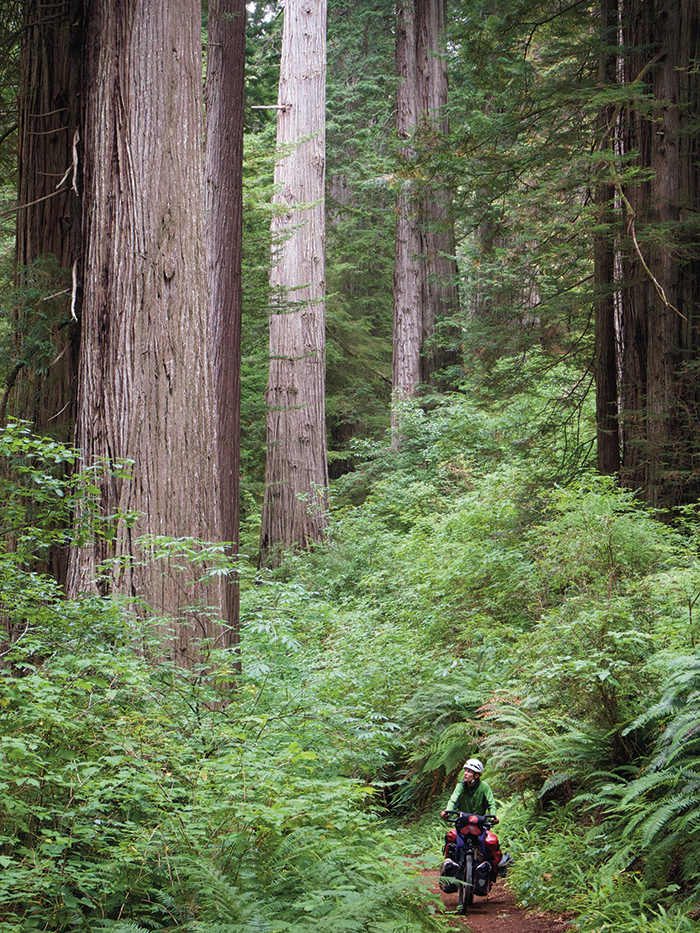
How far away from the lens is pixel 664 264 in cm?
964

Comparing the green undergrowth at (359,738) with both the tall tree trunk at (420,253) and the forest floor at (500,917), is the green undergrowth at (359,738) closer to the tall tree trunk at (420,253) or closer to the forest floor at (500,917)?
the forest floor at (500,917)

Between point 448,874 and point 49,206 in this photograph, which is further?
point 49,206

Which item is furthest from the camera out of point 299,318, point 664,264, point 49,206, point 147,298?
point 299,318

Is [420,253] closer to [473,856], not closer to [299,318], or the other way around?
[299,318]

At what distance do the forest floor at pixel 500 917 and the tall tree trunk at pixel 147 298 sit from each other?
263 cm

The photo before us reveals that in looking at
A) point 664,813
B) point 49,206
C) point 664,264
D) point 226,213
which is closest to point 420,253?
point 226,213

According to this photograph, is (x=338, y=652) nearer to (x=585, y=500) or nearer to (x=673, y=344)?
(x=585, y=500)

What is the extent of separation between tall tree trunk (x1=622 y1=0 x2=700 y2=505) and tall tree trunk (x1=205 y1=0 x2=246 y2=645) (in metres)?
4.64

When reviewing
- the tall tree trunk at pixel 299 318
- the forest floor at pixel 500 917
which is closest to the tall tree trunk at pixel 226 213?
the tall tree trunk at pixel 299 318

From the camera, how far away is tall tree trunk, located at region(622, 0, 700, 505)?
9.27m

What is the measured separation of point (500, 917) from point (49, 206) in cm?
662

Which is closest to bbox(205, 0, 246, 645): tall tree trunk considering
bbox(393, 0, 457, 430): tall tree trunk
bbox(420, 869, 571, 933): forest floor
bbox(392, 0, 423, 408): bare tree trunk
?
bbox(420, 869, 571, 933): forest floor

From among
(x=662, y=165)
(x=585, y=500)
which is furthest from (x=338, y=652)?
(x=662, y=165)

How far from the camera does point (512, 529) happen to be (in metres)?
10.8
